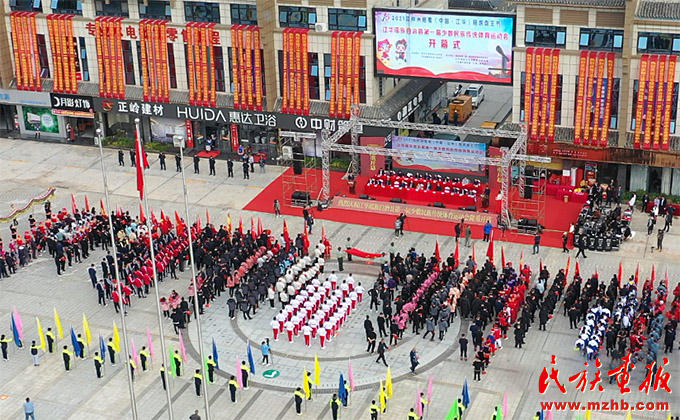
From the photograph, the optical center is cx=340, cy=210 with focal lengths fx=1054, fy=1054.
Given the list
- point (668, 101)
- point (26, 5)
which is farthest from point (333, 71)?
point (26, 5)

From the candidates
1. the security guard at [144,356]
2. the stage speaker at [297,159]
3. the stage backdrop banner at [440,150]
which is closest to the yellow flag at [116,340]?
the security guard at [144,356]

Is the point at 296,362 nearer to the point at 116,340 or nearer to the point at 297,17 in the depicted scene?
the point at 116,340

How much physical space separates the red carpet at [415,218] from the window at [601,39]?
1026 centimetres

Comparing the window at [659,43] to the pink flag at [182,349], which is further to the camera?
the window at [659,43]

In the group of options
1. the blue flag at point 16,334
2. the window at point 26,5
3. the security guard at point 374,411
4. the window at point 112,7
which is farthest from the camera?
the window at point 26,5

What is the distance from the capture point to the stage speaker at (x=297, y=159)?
74.8m

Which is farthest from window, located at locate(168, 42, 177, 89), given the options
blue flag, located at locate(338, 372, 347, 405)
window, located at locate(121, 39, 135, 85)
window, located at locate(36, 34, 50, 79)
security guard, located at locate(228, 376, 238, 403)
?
blue flag, located at locate(338, 372, 347, 405)

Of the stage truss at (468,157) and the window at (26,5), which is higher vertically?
the window at (26,5)

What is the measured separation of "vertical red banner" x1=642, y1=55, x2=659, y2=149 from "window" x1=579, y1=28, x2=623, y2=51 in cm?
239

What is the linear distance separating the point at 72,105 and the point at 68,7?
298 inches

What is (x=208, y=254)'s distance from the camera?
2325 inches

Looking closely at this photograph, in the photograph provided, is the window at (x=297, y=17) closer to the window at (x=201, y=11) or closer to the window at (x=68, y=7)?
the window at (x=201, y=11)

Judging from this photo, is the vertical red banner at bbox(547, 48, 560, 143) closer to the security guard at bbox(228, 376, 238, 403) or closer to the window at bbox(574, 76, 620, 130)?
the window at bbox(574, 76, 620, 130)

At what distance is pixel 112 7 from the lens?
78375 millimetres
